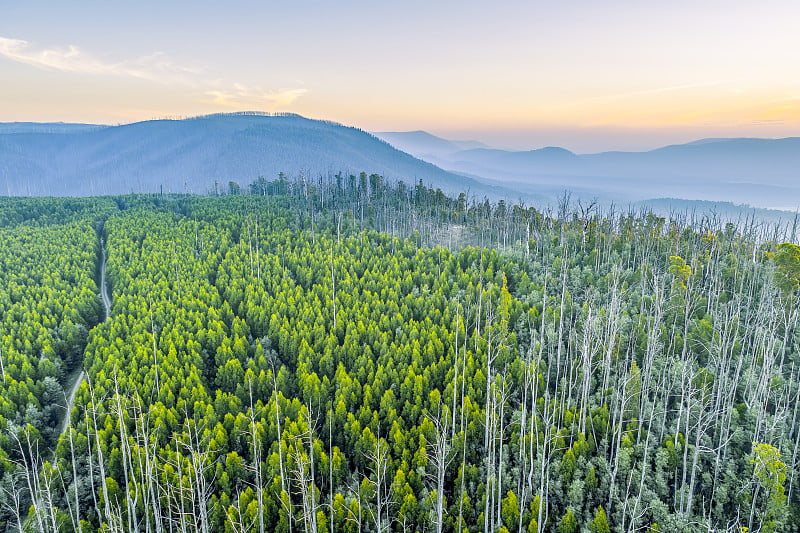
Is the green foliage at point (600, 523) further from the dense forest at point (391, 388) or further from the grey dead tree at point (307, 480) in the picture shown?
the grey dead tree at point (307, 480)

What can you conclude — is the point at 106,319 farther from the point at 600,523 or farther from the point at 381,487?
the point at 600,523

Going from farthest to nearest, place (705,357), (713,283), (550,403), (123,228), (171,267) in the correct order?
(123,228) → (171,267) → (713,283) → (705,357) → (550,403)

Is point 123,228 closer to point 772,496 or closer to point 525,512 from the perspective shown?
point 525,512

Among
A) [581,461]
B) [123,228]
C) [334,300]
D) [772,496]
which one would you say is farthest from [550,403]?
[123,228]

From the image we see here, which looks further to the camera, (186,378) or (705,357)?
(705,357)

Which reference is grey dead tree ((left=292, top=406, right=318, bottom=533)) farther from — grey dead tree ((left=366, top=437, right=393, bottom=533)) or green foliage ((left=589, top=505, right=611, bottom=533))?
green foliage ((left=589, top=505, right=611, bottom=533))

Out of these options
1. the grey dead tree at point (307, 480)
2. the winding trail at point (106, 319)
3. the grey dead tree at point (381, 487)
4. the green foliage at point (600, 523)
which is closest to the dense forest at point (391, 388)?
the green foliage at point (600, 523)

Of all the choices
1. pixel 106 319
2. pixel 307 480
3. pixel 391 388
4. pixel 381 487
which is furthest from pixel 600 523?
pixel 106 319

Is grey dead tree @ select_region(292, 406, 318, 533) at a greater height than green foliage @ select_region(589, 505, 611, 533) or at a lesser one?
greater

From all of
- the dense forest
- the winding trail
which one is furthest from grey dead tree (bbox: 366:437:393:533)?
the winding trail
